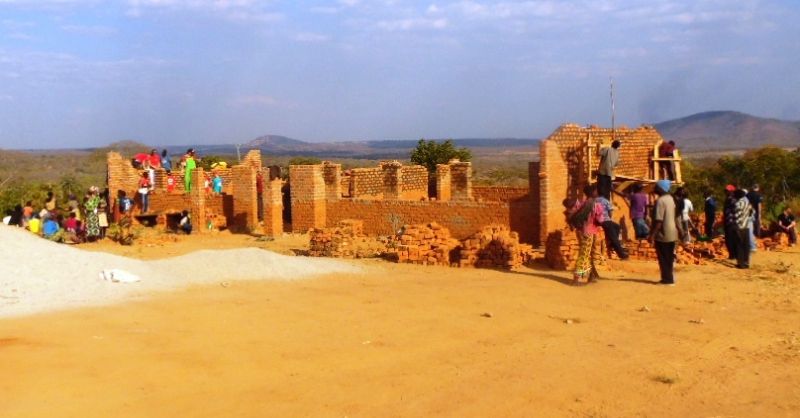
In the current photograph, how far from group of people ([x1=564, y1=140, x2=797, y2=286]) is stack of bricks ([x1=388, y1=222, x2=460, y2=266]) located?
2088 millimetres

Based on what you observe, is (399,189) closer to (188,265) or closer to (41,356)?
(188,265)

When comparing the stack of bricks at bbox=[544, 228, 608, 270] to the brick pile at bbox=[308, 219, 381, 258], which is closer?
the stack of bricks at bbox=[544, 228, 608, 270]

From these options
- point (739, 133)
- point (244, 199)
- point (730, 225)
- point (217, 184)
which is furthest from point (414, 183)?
point (739, 133)

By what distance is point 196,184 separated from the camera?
19438 millimetres

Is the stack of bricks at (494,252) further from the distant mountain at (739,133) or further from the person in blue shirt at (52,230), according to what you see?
the distant mountain at (739,133)

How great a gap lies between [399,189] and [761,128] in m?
180

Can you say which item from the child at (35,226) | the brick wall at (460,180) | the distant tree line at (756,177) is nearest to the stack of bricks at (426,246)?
the brick wall at (460,180)

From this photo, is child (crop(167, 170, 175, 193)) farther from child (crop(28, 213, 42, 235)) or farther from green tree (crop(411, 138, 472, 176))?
green tree (crop(411, 138, 472, 176))

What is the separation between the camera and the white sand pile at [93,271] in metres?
8.75

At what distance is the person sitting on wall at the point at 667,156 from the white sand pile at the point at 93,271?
23.8ft

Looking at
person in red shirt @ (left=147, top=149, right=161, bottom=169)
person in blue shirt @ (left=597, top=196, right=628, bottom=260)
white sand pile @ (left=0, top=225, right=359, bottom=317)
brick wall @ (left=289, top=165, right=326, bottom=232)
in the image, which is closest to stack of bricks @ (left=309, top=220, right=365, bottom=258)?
white sand pile @ (left=0, top=225, right=359, bottom=317)

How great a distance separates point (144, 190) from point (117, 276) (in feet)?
38.9

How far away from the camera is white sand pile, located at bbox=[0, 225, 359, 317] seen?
344 inches

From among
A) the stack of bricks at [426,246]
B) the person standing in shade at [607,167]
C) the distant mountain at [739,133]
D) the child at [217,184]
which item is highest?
the distant mountain at [739,133]
